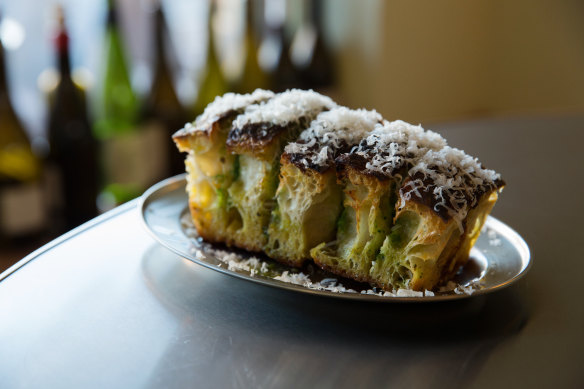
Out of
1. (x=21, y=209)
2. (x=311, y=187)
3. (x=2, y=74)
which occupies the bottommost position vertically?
(x=21, y=209)

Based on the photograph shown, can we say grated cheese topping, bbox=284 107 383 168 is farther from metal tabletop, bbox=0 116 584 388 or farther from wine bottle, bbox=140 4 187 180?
wine bottle, bbox=140 4 187 180

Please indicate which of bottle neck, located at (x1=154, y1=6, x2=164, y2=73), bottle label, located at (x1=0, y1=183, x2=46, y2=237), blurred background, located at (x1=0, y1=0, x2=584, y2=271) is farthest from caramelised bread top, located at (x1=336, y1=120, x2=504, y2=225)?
bottle neck, located at (x1=154, y1=6, x2=164, y2=73)

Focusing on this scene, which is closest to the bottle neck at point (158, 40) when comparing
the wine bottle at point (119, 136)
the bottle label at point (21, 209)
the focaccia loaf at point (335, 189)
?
the wine bottle at point (119, 136)

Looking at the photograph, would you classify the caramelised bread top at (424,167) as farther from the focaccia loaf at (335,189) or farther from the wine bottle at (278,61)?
the wine bottle at (278,61)

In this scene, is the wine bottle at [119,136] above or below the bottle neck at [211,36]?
below

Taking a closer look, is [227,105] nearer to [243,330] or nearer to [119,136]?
[243,330]

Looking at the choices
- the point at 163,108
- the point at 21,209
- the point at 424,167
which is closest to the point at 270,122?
the point at 424,167
